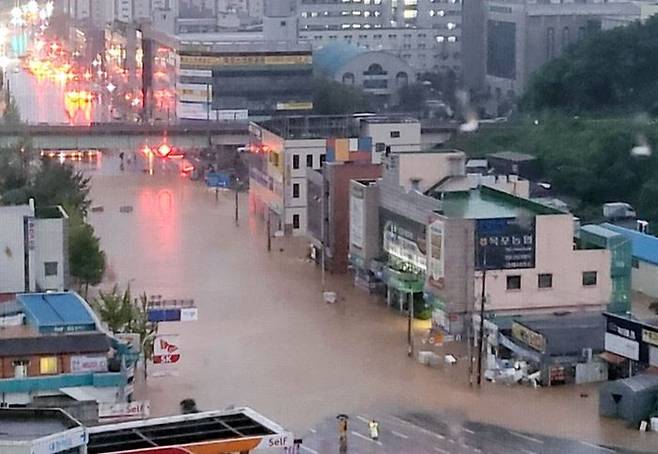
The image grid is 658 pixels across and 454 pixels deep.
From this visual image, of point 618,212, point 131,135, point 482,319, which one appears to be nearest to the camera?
point 482,319

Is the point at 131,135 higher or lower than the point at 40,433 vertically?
lower

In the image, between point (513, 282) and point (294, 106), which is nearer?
point (513, 282)

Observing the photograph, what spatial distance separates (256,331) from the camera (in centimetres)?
766

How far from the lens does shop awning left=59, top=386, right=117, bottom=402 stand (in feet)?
19.9

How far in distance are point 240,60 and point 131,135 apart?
2250 mm

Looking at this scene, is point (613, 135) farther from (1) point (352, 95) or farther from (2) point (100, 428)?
(2) point (100, 428)

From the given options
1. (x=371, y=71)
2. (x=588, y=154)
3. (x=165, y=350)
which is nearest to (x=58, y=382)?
(x=165, y=350)

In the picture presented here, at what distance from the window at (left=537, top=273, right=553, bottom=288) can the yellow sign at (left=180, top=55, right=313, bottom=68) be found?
25.8 feet

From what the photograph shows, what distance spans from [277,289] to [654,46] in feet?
22.5

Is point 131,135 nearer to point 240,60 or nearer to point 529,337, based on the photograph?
point 240,60

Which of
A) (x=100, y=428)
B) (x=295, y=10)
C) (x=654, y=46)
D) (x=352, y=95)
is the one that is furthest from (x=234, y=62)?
(x=100, y=428)

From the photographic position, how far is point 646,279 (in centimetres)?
856

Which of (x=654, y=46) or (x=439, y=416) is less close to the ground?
(x=654, y=46)

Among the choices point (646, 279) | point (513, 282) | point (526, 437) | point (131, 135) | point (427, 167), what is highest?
point (427, 167)
